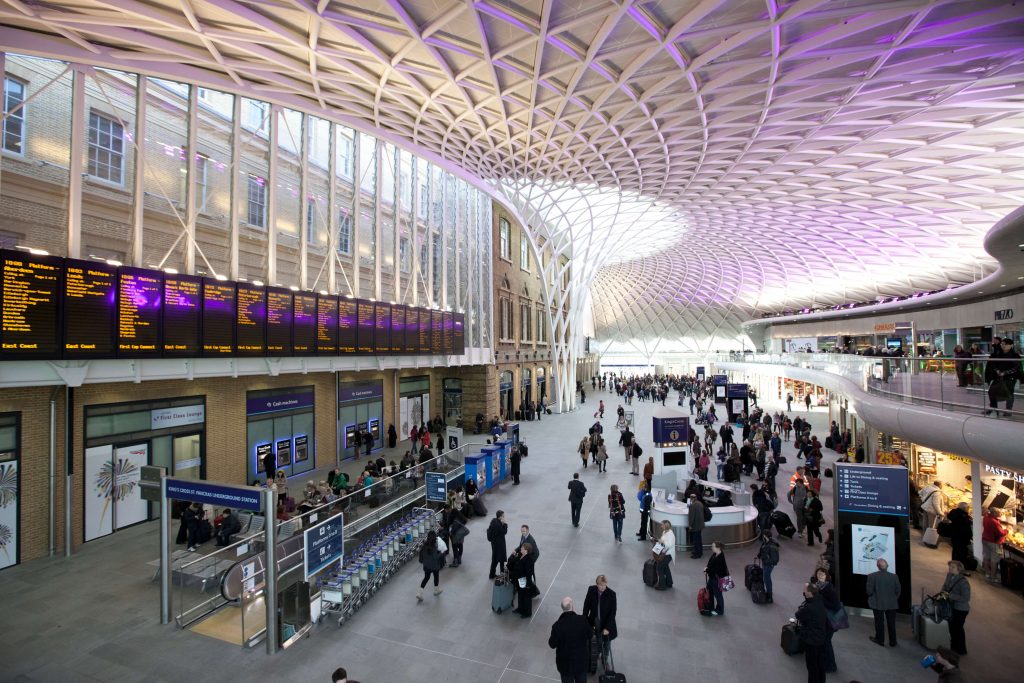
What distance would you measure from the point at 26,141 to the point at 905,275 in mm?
56176

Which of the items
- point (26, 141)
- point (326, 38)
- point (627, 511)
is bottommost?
point (627, 511)

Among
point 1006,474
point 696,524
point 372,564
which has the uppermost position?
point 1006,474

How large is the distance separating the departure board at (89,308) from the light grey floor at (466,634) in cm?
488

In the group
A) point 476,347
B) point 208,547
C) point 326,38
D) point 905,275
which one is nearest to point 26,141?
point 326,38

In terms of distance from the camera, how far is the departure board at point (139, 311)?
35.3ft

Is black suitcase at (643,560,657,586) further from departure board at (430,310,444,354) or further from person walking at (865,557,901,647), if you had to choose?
departure board at (430,310,444,354)

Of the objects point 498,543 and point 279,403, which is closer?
point 498,543

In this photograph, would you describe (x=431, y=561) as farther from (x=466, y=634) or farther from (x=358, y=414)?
(x=358, y=414)

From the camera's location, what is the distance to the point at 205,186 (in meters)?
14.5

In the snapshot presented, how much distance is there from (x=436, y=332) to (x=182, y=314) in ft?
38.3

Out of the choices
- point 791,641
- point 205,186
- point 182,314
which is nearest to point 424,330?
point 205,186

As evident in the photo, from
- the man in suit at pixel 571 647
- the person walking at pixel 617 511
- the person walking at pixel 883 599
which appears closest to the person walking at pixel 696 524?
the person walking at pixel 617 511

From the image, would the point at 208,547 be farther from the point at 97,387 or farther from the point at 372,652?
the point at 372,652

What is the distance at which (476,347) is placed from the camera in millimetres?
28422
